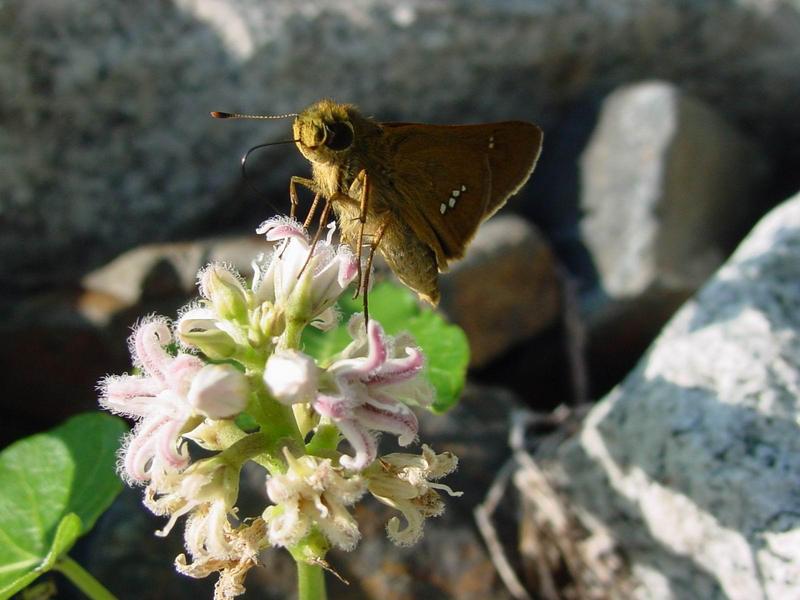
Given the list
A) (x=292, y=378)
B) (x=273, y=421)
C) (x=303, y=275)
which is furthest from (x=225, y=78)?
(x=292, y=378)

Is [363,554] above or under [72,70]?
under

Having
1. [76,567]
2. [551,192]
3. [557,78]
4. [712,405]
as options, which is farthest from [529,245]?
[76,567]

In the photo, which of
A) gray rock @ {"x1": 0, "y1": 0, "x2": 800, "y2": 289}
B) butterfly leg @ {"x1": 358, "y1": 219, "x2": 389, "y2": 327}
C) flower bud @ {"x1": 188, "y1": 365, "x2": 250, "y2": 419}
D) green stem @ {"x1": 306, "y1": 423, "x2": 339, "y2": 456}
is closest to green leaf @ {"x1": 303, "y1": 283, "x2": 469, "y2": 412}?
butterfly leg @ {"x1": 358, "y1": 219, "x2": 389, "y2": 327}

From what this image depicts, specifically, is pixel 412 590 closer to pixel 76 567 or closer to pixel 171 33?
pixel 76 567

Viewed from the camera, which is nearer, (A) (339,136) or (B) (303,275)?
(B) (303,275)

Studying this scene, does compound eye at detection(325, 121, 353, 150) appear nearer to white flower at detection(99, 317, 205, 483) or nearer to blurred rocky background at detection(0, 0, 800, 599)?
white flower at detection(99, 317, 205, 483)

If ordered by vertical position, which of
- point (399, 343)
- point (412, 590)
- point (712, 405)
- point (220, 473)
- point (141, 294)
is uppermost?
point (399, 343)

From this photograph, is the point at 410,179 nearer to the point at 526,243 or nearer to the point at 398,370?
the point at 398,370
